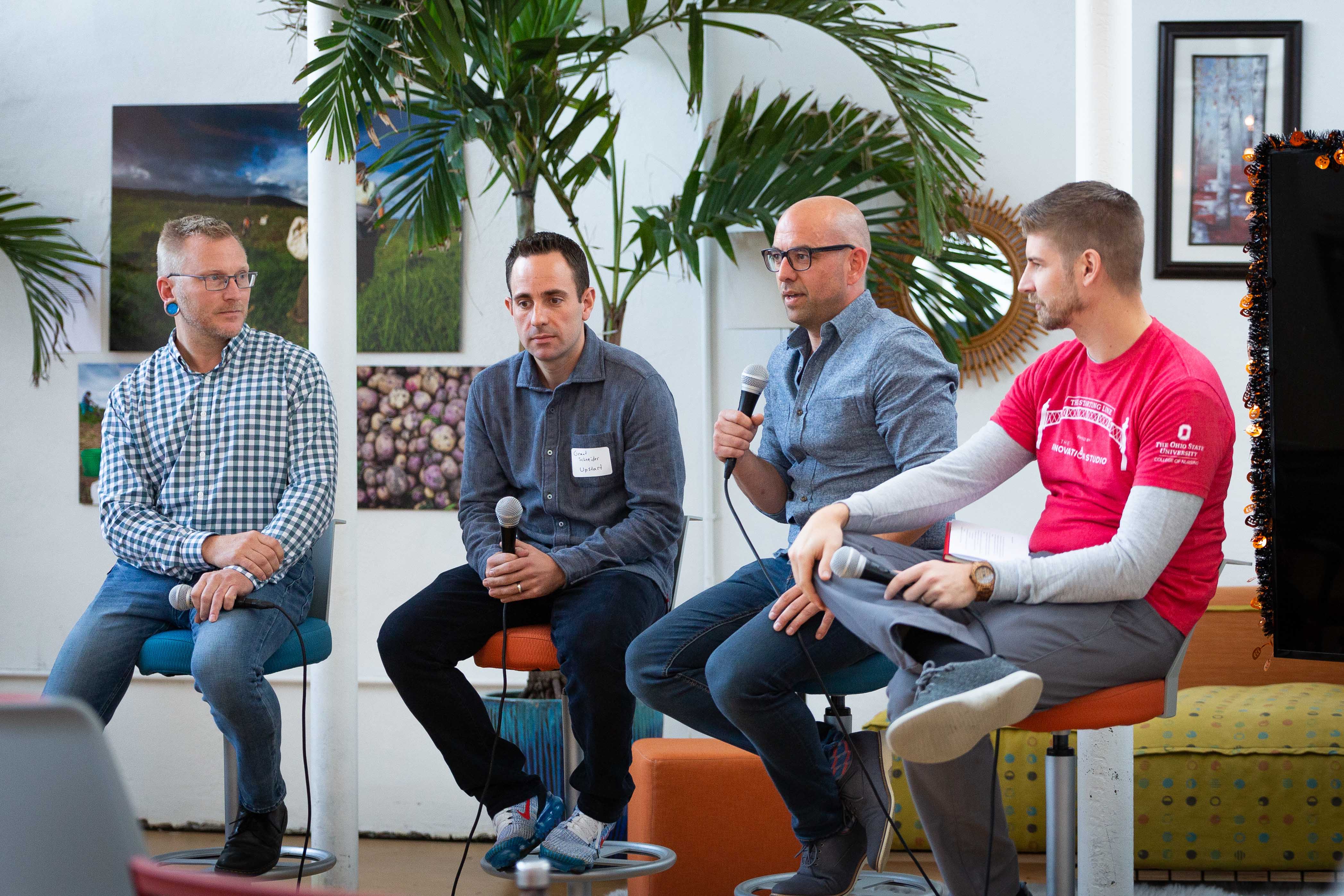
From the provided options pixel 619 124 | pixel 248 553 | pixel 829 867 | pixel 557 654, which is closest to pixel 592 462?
pixel 557 654

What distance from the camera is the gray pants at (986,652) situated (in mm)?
1728

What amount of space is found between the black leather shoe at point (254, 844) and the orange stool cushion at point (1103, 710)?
1575 mm

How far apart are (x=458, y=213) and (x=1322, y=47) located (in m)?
2.81

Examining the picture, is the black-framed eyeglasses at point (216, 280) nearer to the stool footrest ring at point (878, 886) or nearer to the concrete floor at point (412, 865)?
the concrete floor at point (412, 865)

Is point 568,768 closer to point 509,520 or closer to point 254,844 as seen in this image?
point 509,520

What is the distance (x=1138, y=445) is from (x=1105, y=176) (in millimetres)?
832

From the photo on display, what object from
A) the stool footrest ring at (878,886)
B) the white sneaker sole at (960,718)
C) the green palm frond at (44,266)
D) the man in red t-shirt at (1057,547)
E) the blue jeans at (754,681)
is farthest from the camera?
the green palm frond at (44,266)

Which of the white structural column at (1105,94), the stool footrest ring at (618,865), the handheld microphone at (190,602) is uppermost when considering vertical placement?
the white structural column at (1105,94)

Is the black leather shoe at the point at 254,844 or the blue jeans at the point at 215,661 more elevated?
the blue jeans at the point at 215,661

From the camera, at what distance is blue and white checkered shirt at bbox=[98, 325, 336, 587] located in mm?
2572

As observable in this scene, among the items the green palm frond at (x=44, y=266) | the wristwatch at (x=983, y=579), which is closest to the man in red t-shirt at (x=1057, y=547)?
the wristwatch at (x=983, y=579)

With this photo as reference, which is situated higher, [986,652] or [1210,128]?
[1210,128]

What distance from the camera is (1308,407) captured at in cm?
190

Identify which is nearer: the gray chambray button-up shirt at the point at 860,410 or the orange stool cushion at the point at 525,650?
the gray chambray button-up shirt at the point at 860,410
